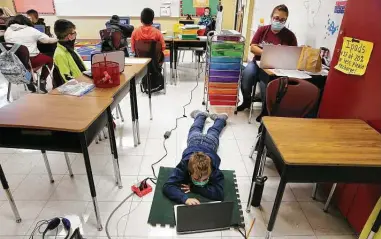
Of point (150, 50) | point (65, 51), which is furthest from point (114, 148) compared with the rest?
point (150, 50)

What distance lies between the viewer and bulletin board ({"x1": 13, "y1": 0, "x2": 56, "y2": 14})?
7.24 m

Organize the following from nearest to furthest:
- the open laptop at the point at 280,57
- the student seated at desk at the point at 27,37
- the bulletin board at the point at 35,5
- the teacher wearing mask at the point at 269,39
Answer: the open laptop at the point at 280,57 < the teacher wearing mask at the point at 269,39 < the student seated at desk at the point at 27,37 < the bulletin board at the point at 35,5

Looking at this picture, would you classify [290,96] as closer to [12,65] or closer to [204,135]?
[204,135]

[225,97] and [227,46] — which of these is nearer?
[227,46]

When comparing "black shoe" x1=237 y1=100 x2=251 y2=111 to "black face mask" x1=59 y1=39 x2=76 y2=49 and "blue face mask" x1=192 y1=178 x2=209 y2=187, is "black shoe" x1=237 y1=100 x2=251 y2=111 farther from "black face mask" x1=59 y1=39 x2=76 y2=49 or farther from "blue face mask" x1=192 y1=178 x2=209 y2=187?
"black face mask" x1=59 y1=39 x2=76 y2=49

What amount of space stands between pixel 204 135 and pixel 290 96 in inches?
33.8

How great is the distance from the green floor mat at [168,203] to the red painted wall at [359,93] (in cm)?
69

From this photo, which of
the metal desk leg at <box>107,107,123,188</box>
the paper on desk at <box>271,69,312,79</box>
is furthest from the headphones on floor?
the paper on desk at <box>271,69,312,79</box>

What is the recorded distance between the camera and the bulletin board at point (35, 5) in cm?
724

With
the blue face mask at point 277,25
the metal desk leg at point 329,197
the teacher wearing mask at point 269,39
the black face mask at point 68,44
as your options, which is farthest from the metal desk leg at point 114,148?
the blue face mask at point 277,25

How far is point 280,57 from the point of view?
8.35 feet

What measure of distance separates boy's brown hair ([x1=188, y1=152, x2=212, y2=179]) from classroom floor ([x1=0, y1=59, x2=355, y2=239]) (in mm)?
371

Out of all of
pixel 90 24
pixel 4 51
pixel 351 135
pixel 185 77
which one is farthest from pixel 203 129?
pixel 90 24

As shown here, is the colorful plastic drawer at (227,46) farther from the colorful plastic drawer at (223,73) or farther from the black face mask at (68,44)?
the black face mask at (68,44)
